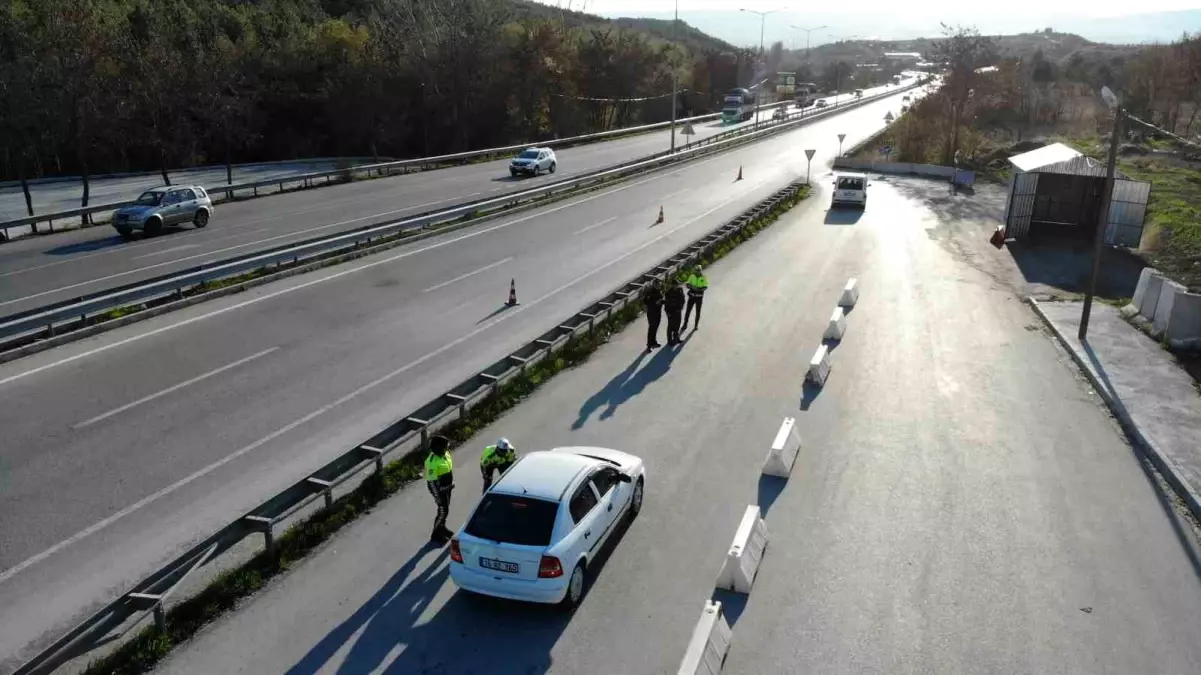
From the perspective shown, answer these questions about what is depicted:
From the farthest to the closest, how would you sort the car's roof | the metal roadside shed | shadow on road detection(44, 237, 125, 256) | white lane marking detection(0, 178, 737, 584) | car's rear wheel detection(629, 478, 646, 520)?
the metal roadside shed < shadow on road detection(44, 237, 125, 256) < car's rear wheel detection(629, 478, 646, 520) < white lane marking detection(0, 178, 737, 584) < the car's roof

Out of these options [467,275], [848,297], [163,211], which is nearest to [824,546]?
[848,297]

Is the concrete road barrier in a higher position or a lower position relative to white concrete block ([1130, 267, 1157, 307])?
lower

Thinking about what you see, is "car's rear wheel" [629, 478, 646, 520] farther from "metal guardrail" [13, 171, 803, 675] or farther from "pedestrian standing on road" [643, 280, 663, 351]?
"pedestrian standing on road" [643, 280, 663, 351]

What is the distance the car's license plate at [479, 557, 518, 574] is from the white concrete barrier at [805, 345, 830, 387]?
915 centimetres

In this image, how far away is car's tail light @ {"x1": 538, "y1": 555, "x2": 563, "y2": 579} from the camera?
356 inches

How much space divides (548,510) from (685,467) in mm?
4028

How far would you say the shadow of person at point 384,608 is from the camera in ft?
28.3

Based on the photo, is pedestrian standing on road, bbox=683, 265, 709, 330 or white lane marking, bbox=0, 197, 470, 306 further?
white lane marking, bbox=0, 197, 470, 306

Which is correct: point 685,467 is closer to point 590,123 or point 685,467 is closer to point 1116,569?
point 1116,569

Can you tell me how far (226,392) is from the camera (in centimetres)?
1545

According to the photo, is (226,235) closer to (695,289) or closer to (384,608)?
(695,289)

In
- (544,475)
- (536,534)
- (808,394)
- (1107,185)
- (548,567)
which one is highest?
(1107,185)

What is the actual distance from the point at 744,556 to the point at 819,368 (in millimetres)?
7414

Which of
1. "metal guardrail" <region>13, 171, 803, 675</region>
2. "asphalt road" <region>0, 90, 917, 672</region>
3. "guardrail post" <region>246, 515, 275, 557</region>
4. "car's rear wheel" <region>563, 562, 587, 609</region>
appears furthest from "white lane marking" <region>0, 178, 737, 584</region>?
"car's rear wheel" <region>563, 562, 587, 609</region>
